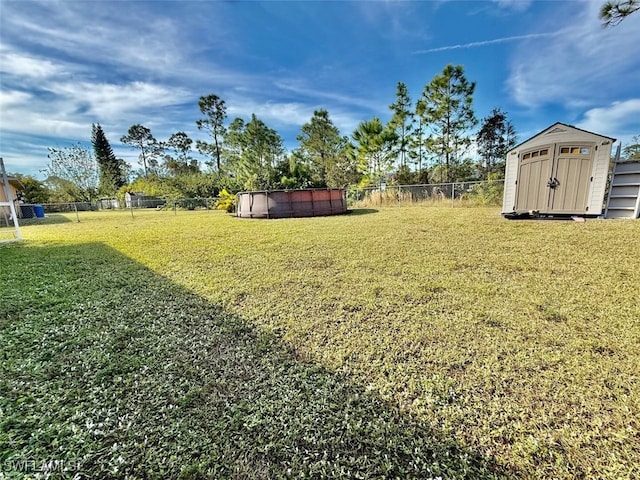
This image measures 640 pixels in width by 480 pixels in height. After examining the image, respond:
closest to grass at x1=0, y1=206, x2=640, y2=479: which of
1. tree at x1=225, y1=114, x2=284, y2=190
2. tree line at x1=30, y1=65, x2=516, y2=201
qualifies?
tree line at x1=30, y1=65, x2=516, y2=201

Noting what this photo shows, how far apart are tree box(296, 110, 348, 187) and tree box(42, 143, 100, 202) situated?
1636 centimetres

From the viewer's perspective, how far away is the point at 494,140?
53.4ft

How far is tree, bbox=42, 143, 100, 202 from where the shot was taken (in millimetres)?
19125

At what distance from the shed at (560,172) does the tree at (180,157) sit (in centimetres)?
4002

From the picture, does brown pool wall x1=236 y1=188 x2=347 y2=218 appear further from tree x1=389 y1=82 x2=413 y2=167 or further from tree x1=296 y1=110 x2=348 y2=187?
tree x1=296 y1=110 x2=348 y2=187

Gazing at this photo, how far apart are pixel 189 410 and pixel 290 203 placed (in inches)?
419

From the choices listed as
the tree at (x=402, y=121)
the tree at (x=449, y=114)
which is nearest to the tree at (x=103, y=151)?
the tree at (x=402, y=121)

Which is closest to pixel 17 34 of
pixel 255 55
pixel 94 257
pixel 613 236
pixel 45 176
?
pixel 94 257

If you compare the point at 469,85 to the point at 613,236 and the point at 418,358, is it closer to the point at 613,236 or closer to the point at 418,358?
the point at 613,236

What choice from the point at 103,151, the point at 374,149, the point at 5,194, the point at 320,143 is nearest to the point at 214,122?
the point at 320,143

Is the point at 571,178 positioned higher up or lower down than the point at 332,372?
higher up

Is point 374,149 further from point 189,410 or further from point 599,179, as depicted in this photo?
point 189,410

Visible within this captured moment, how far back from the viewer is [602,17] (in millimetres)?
4062

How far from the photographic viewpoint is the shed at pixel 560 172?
657cm
